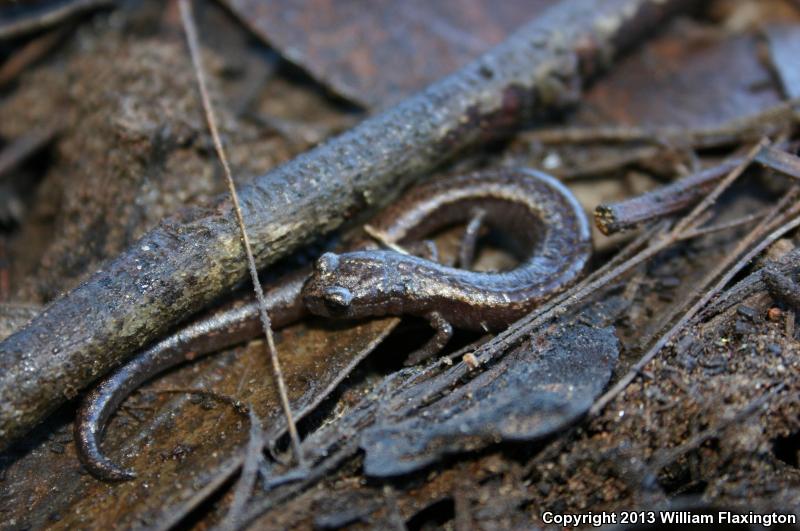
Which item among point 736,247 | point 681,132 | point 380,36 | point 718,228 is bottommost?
point 736,247

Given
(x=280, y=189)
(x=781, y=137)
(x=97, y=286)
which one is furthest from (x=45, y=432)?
(x=781, y=137)

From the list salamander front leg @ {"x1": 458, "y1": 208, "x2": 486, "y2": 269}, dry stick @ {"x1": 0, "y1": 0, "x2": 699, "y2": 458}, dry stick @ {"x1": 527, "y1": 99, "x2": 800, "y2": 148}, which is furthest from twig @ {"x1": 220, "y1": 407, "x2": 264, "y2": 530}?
dry stick @ {"x1": 527, "y1": 99, "x2": 800, "y2": 148}

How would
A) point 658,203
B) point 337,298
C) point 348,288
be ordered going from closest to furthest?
point 337,298 → point 348,288 → point 658,203

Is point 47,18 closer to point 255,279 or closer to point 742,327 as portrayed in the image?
point 255,279

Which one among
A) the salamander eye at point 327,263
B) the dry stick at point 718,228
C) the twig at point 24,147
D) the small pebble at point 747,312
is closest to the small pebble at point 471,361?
the salamander eye at point 327,263

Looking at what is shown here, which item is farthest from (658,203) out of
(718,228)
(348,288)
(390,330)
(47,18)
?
(47,18)

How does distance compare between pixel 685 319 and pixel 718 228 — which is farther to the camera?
pixel 718 228

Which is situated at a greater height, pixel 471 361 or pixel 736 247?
pixel 736 247
